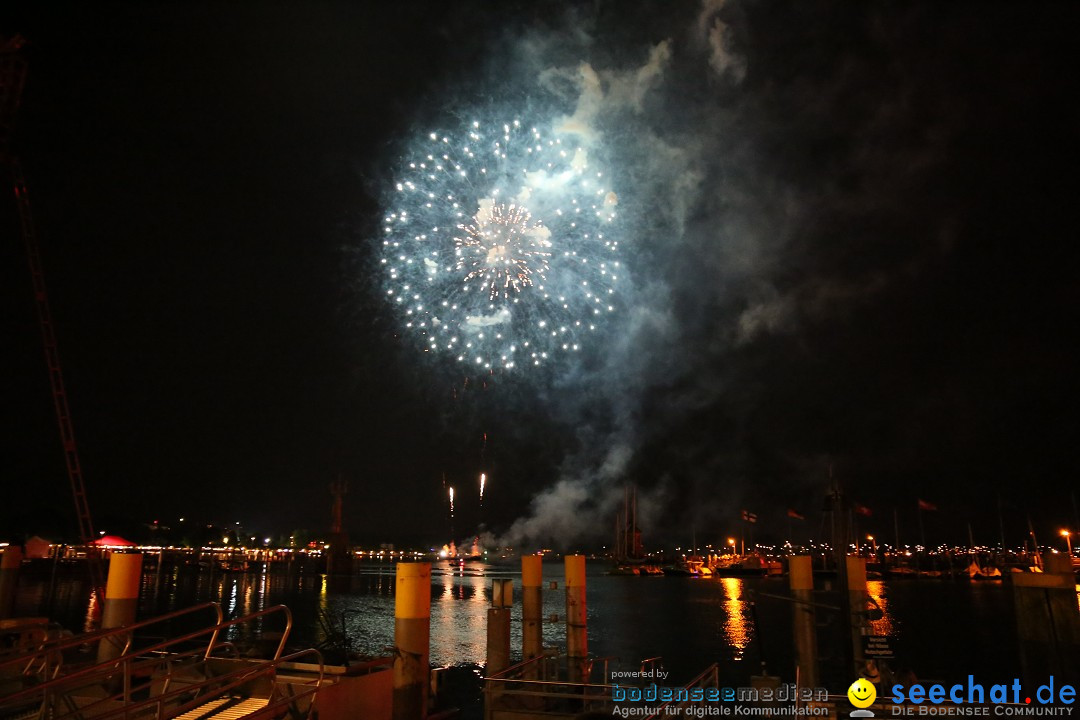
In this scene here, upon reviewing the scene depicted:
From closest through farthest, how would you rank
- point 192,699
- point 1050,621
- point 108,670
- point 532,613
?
1. point 192,699
2. point 108,670
3. point 1050,621
4. point 532,613

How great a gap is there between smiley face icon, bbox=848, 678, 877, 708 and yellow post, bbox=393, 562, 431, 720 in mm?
8535

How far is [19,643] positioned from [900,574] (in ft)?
590

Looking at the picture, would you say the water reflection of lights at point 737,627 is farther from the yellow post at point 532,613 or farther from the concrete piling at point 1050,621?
the concrete piling at point 1050,621

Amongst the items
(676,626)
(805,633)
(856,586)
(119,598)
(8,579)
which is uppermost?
(119,598)

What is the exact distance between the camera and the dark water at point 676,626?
133ft

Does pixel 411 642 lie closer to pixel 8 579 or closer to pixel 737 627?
pixel 8 579

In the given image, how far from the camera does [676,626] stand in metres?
62.4

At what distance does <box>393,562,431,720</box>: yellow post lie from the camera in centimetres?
1508

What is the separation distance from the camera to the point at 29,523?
140125 mm

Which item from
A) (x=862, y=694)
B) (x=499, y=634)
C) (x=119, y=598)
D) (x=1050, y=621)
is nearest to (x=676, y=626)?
(x=499, y=634)

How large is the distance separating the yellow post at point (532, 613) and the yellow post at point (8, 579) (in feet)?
77.0

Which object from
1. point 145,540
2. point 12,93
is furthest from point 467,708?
point 145,540

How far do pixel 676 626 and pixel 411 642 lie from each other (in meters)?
52.4

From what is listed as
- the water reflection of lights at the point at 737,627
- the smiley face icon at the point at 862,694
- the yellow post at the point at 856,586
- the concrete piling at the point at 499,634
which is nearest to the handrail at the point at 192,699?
the concrete piling at the point at 499,634
